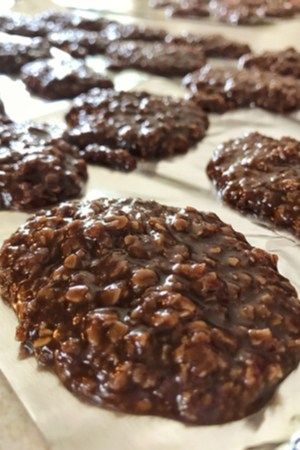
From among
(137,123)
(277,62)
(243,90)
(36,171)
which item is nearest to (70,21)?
(277,62)

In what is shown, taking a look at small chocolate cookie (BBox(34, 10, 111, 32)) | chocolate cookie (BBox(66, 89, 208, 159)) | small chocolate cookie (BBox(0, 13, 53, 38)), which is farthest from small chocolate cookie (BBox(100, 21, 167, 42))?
chocolate cookie (BBox(66, 89, 208, 159))

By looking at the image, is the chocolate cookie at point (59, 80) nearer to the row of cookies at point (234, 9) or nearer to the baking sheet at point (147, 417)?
the baking sheet at point (147, 417)

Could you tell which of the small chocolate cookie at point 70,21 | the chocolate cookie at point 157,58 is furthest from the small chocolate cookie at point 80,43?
the small chocolate cookie at point 70,21

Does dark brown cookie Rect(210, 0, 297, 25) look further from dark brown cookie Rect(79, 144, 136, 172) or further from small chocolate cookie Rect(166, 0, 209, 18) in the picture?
dark brown cookie Rect(79, 144, 136, 172)

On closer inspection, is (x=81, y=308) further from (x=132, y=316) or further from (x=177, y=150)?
(x=177, y=150)

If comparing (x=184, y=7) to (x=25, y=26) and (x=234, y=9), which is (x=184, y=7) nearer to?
(x=234, y=9)

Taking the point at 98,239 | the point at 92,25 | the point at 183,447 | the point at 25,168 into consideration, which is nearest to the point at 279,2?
the point at 92,25
